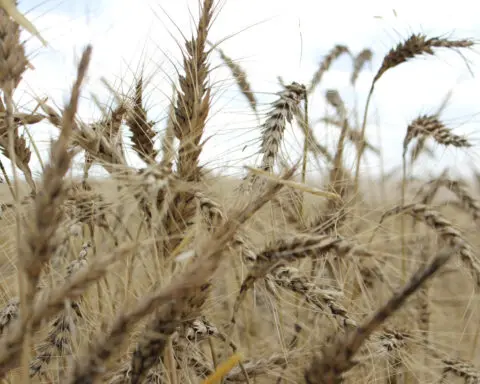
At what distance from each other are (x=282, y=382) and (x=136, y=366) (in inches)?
34.0

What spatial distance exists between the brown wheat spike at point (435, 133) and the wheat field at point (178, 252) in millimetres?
197

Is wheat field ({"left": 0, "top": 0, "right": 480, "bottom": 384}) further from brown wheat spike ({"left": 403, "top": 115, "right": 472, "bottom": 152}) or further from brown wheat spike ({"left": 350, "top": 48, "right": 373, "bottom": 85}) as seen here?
brown wheat spike ({"left": 350, "top": 48, "right": 373, "bottom": 85})

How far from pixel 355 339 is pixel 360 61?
2966 millimetres

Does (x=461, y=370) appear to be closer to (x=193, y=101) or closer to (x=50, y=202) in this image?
(x=193, y=101)

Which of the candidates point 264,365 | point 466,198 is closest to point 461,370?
point 264,365

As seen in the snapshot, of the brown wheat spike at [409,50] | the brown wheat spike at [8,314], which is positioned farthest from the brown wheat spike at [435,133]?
the brown wheat spike at [8,314]

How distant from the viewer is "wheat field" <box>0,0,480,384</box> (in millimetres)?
609

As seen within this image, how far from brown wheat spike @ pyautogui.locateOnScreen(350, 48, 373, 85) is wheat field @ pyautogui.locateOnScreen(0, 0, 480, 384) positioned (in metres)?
1.36

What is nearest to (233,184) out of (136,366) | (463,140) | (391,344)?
(391,344)

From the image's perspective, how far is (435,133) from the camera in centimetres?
212

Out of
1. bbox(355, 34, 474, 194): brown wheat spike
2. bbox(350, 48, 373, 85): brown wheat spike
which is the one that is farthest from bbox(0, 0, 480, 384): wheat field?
bbox(350, 48, 373, 85): brown wheat spike

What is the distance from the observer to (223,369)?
2.80 feet

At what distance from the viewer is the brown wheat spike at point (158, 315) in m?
0.58

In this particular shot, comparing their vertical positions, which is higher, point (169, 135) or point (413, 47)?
point (413, 47)
